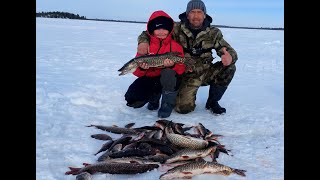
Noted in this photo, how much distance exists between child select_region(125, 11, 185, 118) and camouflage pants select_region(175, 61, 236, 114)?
0.16m

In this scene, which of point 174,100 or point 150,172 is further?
point 174,100

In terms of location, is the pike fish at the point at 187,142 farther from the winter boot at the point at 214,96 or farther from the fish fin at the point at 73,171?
the winter boot at the point at 214,96

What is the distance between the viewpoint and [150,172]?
3371 mm

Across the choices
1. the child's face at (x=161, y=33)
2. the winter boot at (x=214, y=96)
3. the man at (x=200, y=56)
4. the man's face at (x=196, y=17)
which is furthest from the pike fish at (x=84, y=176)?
the man's face at (x=196, y=17)

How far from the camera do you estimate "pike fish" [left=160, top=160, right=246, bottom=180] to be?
3.22m

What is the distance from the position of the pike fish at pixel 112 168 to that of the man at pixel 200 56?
87.5 inches

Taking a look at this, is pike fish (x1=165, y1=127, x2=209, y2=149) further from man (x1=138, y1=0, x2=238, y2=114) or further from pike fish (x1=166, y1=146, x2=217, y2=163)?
man (x1=138, y1=0, x2=238, y2=114)

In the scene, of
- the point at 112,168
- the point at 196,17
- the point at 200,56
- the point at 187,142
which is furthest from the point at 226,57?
the point at 112,168

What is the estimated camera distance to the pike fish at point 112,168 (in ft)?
10.8

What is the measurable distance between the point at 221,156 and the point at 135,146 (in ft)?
2.78
